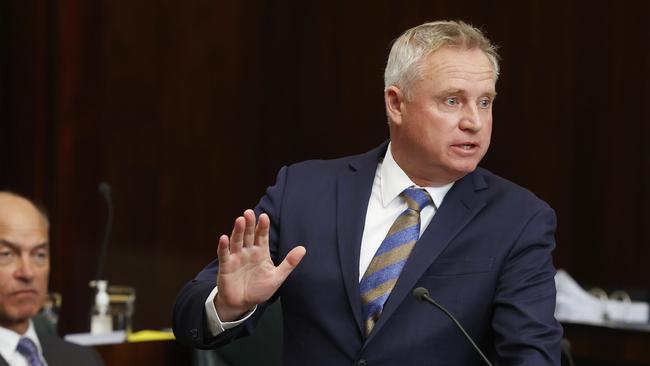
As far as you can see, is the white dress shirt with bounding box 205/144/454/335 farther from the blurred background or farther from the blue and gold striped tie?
the blurred background

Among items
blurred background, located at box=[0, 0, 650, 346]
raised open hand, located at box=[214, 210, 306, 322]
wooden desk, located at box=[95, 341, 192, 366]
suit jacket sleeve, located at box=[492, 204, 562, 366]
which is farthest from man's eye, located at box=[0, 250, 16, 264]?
blurred background, located at box=[0, 0, 650, 346]

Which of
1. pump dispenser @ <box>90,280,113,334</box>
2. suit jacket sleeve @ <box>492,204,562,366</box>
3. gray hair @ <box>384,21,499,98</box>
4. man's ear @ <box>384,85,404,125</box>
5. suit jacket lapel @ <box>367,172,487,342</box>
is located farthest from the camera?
pump dispenser @ <box>90,280,113,334</box>

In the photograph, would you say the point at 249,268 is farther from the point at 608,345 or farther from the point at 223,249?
the point at 608,345

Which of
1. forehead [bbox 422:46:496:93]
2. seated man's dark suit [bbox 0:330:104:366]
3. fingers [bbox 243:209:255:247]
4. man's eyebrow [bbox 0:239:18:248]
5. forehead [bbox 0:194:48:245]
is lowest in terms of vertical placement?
seated man's dark suit [bbox 0:330:104:366]

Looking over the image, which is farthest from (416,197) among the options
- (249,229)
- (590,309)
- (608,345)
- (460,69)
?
(590,309)

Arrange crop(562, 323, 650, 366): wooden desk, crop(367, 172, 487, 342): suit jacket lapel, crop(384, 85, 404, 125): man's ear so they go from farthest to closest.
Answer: crop(562, 323, 650, 366): wooden desk < crop(384, 85, 404, 125): man's ear < crop(367, 172, 487, 342): suit jacket lapel

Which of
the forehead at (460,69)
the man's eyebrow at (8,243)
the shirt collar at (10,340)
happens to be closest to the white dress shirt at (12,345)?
the shirt collar at (10,340)

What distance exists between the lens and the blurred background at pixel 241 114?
253 inches

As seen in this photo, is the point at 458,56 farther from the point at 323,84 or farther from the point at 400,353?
the point at 323,84

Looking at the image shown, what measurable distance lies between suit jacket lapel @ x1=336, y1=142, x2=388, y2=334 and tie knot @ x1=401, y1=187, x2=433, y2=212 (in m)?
0.10

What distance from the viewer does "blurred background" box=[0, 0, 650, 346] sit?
21.1 feet

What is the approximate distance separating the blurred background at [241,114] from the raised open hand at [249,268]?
3975 millimetres

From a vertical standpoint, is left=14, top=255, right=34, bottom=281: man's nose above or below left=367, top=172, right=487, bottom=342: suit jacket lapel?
below

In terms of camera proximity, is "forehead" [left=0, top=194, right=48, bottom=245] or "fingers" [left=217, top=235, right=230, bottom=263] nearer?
"fingers" [left=217, top=235, right=230, bottom=263]
